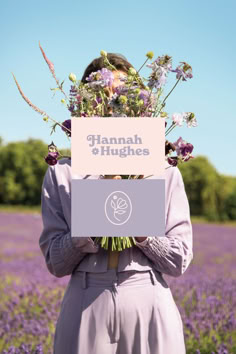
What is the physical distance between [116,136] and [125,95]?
Result: 0.52 ft

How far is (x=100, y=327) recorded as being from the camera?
6.15 feet

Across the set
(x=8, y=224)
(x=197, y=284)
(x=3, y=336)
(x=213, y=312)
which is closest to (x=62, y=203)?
(x=3, y=336)

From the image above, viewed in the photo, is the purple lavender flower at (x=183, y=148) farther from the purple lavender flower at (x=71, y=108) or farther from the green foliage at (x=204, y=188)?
the green foliage at (x=204, y=188)

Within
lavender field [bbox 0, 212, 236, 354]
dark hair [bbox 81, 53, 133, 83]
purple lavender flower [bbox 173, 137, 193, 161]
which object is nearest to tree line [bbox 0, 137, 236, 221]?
lavender field [bbox 0, 212, 236, 354]

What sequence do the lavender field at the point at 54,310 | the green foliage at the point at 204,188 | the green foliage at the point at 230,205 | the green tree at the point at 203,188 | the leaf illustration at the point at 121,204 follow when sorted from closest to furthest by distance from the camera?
the leaf illustration at the point at 121,204 → the lavender field at the point at 54,310 → the green foliage at the point at 230,205 → the green foliage at the point at 204,188 → the green tree at the point at 203,188

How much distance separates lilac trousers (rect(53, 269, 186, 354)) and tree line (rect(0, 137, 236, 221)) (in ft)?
165

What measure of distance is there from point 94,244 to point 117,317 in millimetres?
295

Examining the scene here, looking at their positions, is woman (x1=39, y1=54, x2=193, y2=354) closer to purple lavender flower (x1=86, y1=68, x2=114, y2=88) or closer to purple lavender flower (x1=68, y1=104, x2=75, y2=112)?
purple lavender flower (x1=68, y1=104, x2=75, y2=112)

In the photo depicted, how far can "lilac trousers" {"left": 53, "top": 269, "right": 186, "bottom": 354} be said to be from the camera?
188 centimetres

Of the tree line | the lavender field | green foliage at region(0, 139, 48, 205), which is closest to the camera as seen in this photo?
the lavender field

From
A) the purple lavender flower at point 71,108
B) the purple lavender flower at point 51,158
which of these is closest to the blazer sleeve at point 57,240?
the purple lavender flower at point 51,158

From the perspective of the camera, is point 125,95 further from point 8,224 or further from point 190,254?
point 8,224

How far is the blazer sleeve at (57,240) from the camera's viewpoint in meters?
1.88

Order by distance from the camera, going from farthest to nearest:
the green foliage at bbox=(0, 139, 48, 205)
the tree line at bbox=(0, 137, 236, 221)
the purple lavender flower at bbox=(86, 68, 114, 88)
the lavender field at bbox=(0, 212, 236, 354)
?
1. the green foliage at bbox=(0, 139, 48, 205)
2. the tree line at bbox=(0, 137, 236, 221)
3. the lavender field at bbox=(0, 212, 236, 354)
4. the purple lavender flower at bbox=(86, 68, 114, 88)
